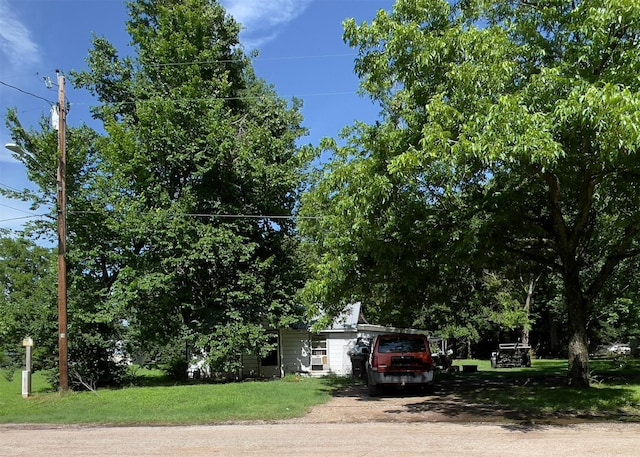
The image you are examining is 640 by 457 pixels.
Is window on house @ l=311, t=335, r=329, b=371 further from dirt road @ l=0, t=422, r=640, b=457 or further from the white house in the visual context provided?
dirt road @ l=0, t=422, r=640, b=457

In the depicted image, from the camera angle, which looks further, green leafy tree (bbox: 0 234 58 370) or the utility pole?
green leafy tree (bbox: 0 234 58 370)

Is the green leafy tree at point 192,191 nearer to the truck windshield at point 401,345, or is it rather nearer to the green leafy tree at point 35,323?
the green leafy tree at point 35,323

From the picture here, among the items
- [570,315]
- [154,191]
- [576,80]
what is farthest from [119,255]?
[576,80]

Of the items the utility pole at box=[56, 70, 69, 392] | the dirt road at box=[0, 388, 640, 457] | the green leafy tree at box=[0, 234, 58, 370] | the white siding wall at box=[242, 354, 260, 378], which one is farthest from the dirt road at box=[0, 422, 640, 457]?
the white siding wall at box=[242, 354, 260, 378]

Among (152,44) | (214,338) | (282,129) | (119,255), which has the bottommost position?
(214,338)

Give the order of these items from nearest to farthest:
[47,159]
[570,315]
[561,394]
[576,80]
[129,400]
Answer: [576,80]
[561,394]
[570,315]
[129,400]
[47,159]

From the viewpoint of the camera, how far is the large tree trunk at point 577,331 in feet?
49.9

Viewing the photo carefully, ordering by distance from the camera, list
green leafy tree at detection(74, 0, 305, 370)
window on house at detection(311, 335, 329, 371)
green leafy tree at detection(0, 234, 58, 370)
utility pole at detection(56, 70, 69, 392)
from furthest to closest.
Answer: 1. window on house at detection(311, 335, 329, 371)
2. green leafy tree at detection(74, 0, 305, 370)
3. green leafy tree at detection(0, 234, 58, 370)
4. utility pole at detection(56, 70, 69, 392)

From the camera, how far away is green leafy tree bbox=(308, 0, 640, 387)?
9211 millimetres

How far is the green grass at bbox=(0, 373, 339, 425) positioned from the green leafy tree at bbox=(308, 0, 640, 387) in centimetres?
346

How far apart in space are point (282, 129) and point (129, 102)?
734 cm

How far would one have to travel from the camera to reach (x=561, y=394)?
1444 centimetres

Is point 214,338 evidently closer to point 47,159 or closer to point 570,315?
point 47,159

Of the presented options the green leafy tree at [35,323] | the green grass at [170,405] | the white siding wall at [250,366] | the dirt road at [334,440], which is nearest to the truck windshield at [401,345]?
the green grass at [170,405]
